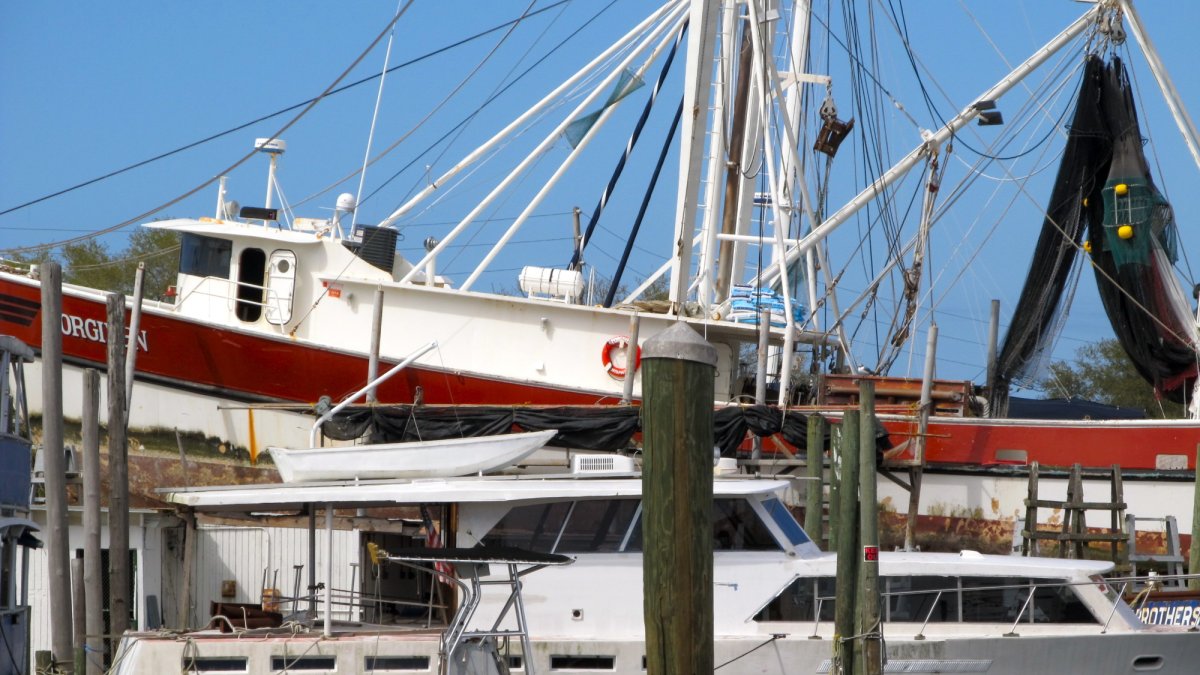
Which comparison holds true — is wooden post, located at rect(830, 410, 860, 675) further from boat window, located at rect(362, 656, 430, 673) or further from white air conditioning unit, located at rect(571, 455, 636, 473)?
boat window, located at rect(362, 656, 430, 673)

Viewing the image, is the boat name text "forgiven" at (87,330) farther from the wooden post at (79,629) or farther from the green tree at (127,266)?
the green tree at (127,266)

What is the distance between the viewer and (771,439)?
2028 cm

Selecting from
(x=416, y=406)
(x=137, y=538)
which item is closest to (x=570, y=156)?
(x=416, y=406)

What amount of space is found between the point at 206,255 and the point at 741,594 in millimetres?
11191

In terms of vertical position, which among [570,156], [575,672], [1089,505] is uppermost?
[570,156]

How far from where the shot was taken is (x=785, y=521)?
13.3 m

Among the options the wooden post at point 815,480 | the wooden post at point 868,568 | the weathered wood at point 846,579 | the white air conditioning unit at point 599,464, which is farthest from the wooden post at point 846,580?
the wooden post at point 815,480

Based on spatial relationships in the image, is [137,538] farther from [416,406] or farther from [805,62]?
[805,62]

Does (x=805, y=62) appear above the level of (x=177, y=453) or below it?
above

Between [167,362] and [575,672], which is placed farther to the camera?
[167,362]

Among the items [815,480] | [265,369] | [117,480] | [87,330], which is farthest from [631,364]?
[117,480]

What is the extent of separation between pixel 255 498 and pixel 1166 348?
13.5 meters

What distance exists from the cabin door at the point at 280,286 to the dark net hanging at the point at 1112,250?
9921mm

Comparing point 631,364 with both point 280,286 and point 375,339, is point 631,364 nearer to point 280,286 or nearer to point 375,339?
point 375,339
